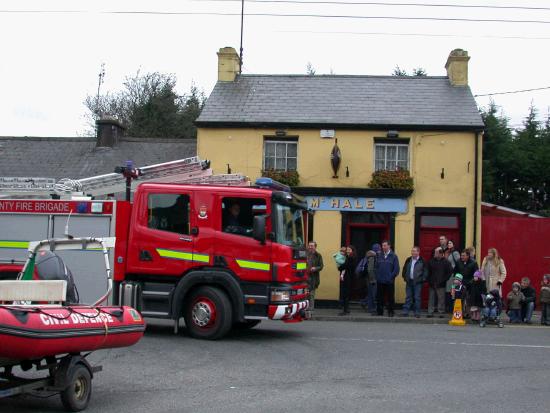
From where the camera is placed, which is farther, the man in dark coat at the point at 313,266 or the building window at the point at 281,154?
the building window at the point at 281,154

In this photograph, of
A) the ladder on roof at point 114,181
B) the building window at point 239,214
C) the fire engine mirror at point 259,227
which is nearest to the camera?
the fire engine mirror at point 259,227

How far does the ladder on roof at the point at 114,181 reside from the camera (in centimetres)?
1411

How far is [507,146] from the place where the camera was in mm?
34625

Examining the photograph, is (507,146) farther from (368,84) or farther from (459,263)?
(459,263)

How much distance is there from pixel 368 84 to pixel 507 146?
1377 centimetres

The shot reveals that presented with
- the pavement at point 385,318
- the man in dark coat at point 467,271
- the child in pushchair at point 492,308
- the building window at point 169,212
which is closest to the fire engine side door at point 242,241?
the building window at point 169,212

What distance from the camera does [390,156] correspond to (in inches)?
861

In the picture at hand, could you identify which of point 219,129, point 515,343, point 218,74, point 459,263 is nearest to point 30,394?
point 515,343

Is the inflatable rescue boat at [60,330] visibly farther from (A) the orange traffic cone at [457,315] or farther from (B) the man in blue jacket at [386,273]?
(B) the man in blue jacket at [386,273]

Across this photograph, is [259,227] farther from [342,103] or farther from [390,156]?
[342,103]

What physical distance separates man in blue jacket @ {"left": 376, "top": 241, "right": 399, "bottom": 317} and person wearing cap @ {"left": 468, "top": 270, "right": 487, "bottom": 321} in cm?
193

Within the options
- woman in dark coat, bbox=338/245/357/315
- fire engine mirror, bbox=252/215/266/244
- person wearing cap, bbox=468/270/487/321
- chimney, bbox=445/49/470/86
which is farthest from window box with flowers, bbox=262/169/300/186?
fire engine mirror, bbox=252/215/266/244

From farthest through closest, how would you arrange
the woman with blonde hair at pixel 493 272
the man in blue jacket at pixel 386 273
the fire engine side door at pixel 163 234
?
the man in blue jacket at pixel 386 273
the woman with blonde hair at pixel 493 272
the fire engine side door at pixel 163 234

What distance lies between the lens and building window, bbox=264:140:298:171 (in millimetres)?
22078
